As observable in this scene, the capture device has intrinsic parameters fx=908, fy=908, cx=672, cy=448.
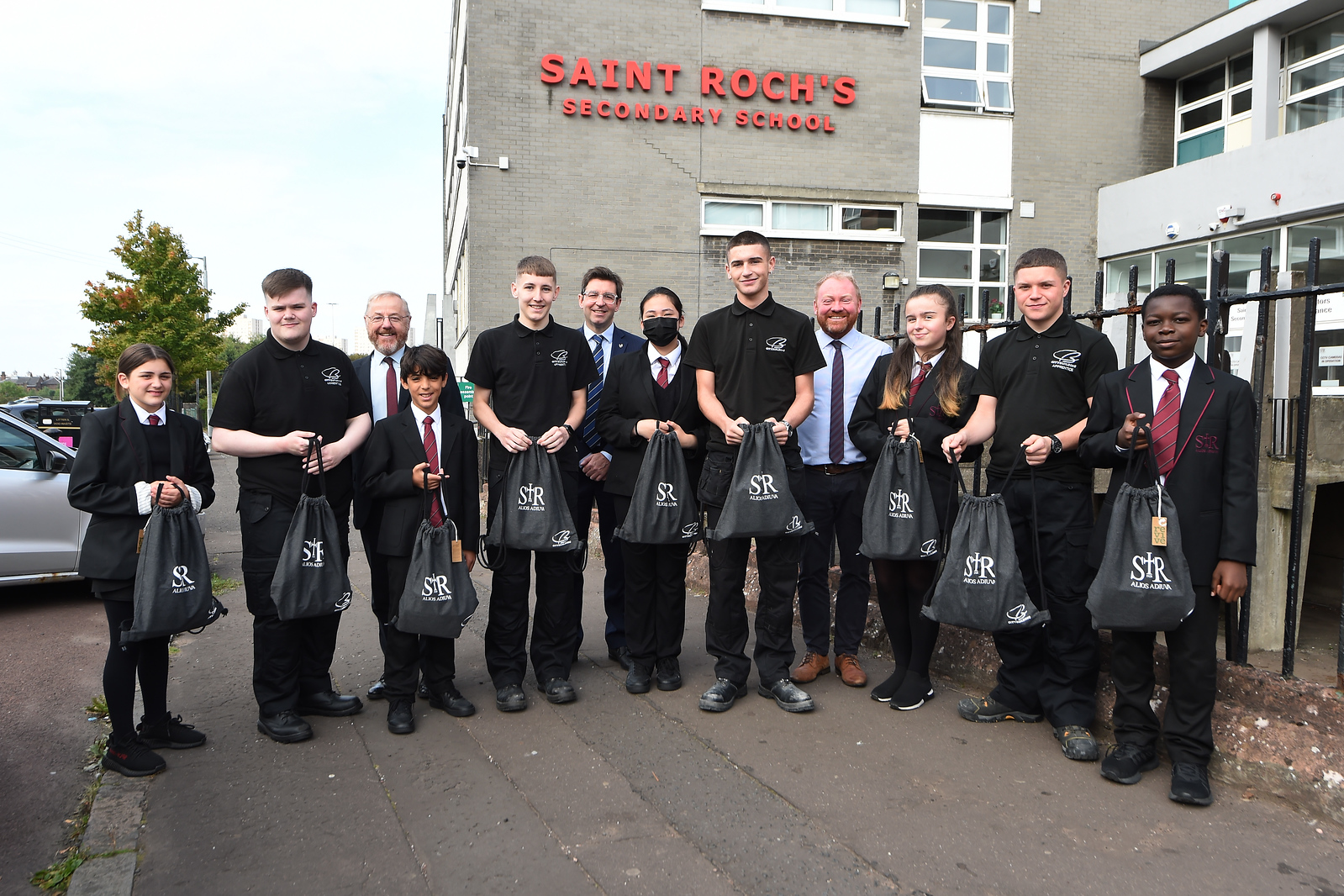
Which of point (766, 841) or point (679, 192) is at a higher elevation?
point (679, 192)

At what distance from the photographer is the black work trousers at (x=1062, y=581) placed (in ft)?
12.8

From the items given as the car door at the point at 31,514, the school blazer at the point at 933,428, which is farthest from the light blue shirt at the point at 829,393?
the car door at the point at 31,514

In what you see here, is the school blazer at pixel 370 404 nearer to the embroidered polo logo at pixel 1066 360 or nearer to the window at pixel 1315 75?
the embroidered polo logo at pixel 1066 360

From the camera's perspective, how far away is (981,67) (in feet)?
55.8

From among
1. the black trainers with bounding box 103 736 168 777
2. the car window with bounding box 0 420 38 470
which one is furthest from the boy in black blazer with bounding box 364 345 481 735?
the car window with bounding box 0 420 38 470

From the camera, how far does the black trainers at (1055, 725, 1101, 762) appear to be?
3.72 meters

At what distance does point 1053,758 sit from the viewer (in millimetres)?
3775

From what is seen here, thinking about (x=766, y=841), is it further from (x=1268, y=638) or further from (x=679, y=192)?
(x=679, y=192)

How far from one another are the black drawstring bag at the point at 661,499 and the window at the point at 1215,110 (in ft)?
50.5

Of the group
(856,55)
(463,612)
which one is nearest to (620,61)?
(856,55)

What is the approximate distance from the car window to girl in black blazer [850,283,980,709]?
659 centimetres

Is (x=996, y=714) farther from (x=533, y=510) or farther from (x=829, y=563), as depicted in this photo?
(x=533, y=510)

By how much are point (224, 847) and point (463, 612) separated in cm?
133

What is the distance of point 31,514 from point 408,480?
187 inches
